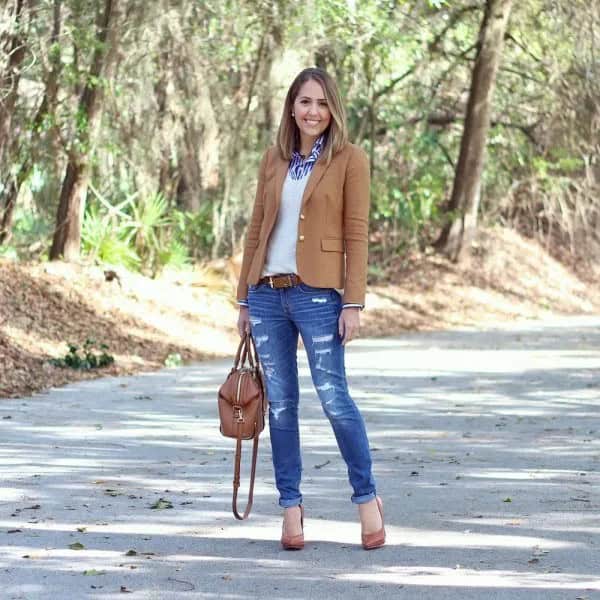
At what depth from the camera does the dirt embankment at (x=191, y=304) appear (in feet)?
45.4

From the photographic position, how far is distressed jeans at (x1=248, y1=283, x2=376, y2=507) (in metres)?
5.88

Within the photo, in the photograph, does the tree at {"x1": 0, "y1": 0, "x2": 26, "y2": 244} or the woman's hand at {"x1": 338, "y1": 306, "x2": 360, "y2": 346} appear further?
the tree at {"x1": 0, "y1": 0, "x2": 26, "y2": 244}

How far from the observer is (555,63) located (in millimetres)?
23109

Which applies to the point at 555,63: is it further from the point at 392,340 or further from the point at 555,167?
the point at 392,340

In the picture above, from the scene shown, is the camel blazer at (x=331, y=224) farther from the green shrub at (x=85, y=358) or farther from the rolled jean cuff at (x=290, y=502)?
the green shrub at (x=85, y=358)

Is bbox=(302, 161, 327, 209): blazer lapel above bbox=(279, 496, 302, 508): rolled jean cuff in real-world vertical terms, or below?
above

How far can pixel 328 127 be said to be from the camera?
6.03 meters

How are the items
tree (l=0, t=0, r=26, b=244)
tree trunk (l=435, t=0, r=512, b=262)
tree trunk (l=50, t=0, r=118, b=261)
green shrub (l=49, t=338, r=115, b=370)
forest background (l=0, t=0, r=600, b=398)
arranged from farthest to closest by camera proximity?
1. tree trunk (l=435, t=0, r=512, b=262)
2. forest background (l=0, t=0, r=600, b=398)
3. tree trunk (l=50, t=0, r=118, b=261)
4. tree (l=0, t=0, r=26, b=244)
5. green shrub (l=49, t=338, r=115, b=370)

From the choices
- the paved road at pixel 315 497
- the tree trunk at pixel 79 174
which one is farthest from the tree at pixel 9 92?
the paved road at pixel 315 497

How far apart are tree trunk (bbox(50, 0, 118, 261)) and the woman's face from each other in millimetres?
10439

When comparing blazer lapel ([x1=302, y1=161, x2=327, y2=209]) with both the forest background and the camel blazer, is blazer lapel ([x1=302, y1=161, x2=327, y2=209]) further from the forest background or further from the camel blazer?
the forest background

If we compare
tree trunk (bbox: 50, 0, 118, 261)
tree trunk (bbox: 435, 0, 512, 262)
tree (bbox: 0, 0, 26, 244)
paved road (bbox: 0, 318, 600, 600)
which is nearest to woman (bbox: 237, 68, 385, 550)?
paved road (bbox: 0, 318, 600, 600)

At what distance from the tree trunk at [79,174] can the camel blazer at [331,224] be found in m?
10.5

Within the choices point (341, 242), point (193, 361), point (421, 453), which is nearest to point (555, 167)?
point (193, 361)
